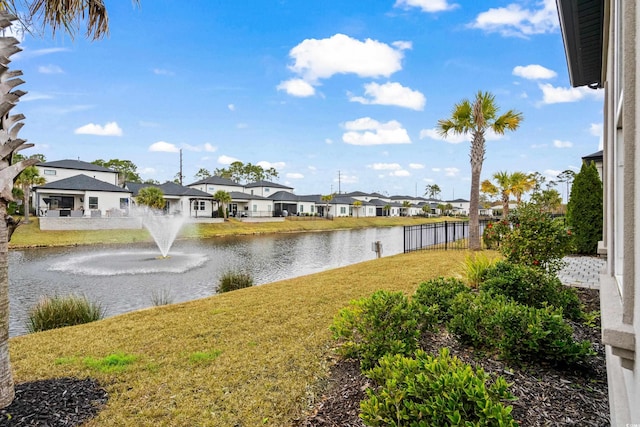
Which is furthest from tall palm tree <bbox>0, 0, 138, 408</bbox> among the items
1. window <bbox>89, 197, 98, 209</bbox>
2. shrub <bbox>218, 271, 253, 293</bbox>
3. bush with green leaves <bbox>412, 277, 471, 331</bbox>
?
window <bbox>89, 197, 98, 209</bbox>

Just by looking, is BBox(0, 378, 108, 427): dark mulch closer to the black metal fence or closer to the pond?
the pond

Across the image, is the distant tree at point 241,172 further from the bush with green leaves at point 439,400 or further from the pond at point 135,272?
the bush with green leaves at point 439,400

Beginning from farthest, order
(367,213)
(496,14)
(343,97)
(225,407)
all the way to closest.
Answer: (367,213) < (343,97) < (496,14) < (225,407)

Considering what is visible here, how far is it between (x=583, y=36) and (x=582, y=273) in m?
6.46

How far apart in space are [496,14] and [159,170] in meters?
74.0

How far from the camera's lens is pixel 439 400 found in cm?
216

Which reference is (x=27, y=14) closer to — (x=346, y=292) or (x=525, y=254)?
(x=346, y=292)

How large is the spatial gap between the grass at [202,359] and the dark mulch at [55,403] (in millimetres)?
131

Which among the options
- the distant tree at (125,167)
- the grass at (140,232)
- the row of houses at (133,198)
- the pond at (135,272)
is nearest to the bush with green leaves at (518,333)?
the pond at (135,272)

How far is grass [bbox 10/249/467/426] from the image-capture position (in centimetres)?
321

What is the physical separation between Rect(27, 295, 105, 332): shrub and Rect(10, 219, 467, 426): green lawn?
1.21 metres

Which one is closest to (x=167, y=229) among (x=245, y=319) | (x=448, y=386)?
(x=245, y=319)

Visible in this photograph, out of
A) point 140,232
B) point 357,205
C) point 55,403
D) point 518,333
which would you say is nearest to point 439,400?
point 518,333

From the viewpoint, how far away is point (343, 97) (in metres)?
42.7
